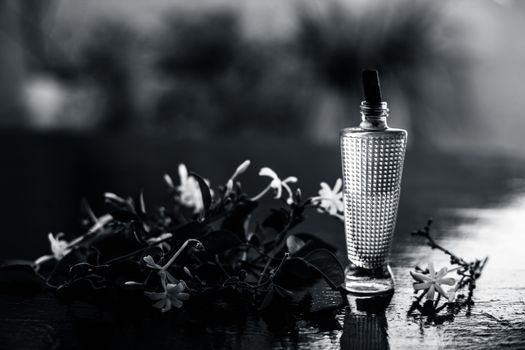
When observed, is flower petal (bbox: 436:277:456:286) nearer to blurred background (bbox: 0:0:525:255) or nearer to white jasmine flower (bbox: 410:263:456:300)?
white jasmine flower (bbox: 410:263:456:300)

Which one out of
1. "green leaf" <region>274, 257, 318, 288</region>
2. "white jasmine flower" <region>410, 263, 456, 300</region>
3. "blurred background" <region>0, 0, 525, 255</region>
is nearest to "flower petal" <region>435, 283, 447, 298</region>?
"white jasmine flower" <region>410, 263, 456, 300</region>

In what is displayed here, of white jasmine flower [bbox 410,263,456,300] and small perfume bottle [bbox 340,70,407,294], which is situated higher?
small perfume bottle [bbox 340,70,407,294]

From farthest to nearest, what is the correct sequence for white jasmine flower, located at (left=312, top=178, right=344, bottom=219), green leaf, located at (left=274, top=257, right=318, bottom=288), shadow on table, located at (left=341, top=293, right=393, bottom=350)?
white jasmine flower, located at (left=312, top=178, right=344, bottom=219)
green leaf, located at (left=274, top=257, right=318, bottom=288)
shadow on table, located at (left=341, top=293, right=393, bottom=350)

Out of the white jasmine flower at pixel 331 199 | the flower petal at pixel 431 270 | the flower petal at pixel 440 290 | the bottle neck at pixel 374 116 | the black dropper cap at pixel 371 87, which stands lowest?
the flower petal at pixel 440 290

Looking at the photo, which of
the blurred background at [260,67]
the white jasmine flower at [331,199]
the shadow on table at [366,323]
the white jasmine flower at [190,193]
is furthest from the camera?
the blurred background at [260,67]

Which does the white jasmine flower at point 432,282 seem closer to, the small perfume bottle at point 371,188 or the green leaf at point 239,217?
the small perfume bottle at point 371,188

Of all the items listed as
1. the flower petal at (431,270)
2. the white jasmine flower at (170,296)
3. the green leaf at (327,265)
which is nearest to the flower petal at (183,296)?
the white jasmine flower at (170,296)

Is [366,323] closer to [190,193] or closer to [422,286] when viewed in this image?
[422,286]
